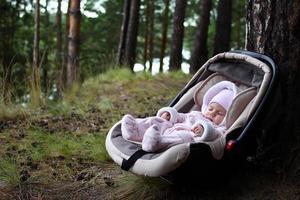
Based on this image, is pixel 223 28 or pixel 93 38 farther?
pixel 93 38

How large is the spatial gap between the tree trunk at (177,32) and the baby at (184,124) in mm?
7856

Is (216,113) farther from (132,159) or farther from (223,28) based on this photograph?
(223,28)

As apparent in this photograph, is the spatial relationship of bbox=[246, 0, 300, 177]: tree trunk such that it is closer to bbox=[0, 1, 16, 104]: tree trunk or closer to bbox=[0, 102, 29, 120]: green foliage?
bbox=[0, 102, 29, 120]: green foliage

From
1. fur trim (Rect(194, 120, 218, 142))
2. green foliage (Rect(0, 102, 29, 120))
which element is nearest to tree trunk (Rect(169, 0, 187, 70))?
green foliage (Rect(0, 102, 29, 120))

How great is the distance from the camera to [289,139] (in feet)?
10.2

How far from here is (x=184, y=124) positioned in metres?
3.30

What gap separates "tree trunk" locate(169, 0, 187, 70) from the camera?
11.3m

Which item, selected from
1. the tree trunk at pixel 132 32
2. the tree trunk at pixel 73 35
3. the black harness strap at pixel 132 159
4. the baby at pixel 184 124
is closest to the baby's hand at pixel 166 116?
the baby at pixel 184 124

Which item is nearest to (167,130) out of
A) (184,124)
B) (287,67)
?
(184,124)

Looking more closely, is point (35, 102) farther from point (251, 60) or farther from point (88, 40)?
point (88, 40)

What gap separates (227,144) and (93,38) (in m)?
19.0

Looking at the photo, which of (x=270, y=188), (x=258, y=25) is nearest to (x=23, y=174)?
(x=270, y=188)

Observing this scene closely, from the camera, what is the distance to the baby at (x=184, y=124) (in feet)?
9.37

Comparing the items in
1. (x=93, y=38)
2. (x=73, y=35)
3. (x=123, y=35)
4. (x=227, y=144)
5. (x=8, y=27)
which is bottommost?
(x=93, y=38)
